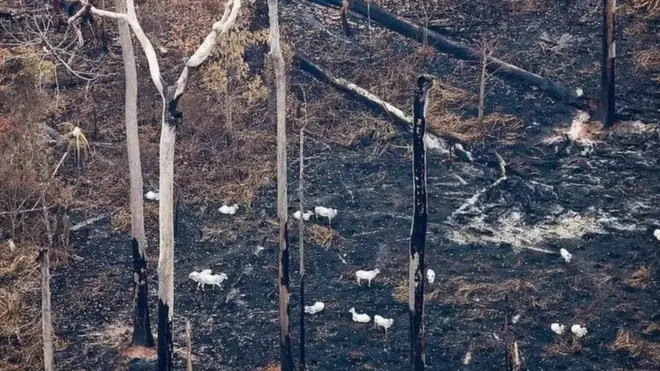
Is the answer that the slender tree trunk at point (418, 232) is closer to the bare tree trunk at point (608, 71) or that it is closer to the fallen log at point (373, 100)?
the fallen log at point (373, 100)

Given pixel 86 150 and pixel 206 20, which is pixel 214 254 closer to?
pixel 86 150

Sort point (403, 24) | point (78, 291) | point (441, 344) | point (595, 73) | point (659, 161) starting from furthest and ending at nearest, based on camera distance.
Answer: point (403, 24) < point (595, 73) < point (659, 161) < point (78, 291) < point (441, 344)

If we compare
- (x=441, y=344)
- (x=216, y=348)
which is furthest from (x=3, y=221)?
(x=441, y=344)

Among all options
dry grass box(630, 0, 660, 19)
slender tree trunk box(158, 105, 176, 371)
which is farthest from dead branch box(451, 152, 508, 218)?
slender tree trunk box(158, 105, 176, 371)

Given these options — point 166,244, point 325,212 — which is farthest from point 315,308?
point 166,244

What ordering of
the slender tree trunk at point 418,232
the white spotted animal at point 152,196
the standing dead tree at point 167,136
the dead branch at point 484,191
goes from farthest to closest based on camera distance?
the white spotted animal at point 152,196 → the dead branch at point 484,191 → the slender tree trunk at point 418,232 → the standing dead tree at point 167,136

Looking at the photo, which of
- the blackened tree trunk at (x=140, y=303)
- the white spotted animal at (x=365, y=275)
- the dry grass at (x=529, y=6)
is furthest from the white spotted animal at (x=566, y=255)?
the dry grass at (x=529, y=6)

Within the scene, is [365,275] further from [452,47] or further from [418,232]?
[452,47]
